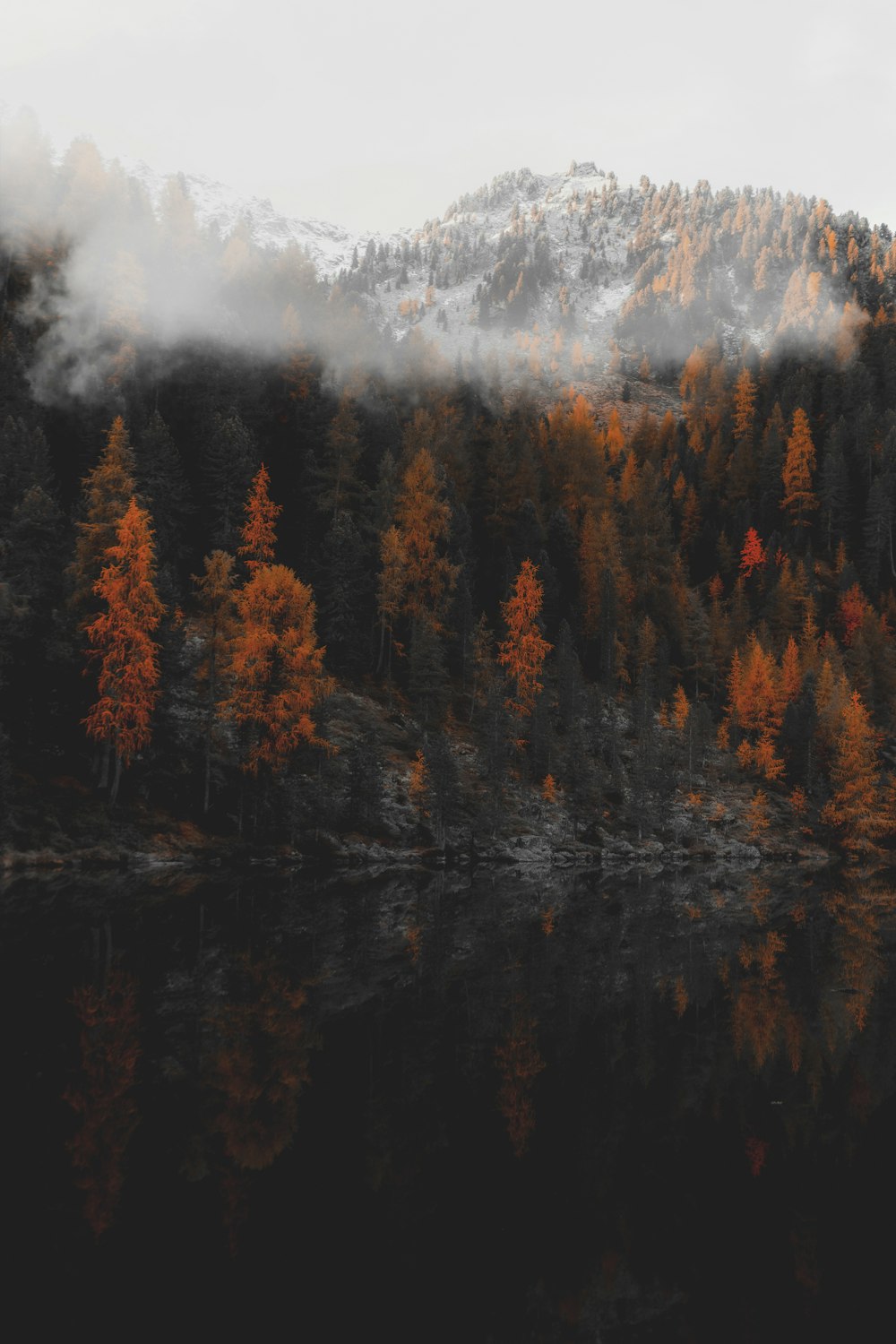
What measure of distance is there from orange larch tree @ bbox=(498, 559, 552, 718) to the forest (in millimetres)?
231

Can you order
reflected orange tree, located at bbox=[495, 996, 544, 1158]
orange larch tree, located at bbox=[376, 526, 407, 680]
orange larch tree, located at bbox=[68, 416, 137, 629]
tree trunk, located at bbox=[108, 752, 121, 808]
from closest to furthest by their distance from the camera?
reflected orange tree, located at bbox=[495, 996, 544, 1158]
tree trunk, located at bbox=[108, 752, 121, 808]
orange larch tree, located at bbox=[68, 416, 137, 629]
orange larch tree, located at bbox=[376, 526, 407, 680]

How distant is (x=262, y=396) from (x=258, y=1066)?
59.6 m

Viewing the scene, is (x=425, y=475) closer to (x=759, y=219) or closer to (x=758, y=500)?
(x=758, y=500)

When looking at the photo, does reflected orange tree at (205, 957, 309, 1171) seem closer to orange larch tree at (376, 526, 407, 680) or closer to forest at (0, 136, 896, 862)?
forest at (0, 136, 896, 862)

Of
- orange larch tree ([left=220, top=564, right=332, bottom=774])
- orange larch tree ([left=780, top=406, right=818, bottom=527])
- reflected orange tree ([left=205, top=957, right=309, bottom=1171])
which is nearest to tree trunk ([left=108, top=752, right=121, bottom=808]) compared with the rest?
orange larch tree ([left=220, top=564, right=332, bottom=774])

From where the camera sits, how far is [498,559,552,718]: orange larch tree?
61.1 metres

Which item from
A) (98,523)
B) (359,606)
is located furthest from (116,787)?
(359,606)

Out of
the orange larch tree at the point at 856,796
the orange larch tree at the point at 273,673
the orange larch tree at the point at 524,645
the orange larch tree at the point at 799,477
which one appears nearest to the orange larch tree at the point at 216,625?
the orange larch tree at the point at 273,673

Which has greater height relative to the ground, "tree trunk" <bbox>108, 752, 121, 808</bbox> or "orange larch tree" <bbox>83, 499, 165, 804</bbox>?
"orange larch tree" <bbox>83, 499, 165, 804</bbox>

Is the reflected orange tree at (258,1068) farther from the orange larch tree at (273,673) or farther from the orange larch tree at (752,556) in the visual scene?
the orange larch tree at (752,556)

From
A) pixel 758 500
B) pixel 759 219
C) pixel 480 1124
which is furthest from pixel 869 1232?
pixel 759 219

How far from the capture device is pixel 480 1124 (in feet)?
36.1

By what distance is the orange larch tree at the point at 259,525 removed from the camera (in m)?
54.0

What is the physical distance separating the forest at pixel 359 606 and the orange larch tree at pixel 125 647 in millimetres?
165
